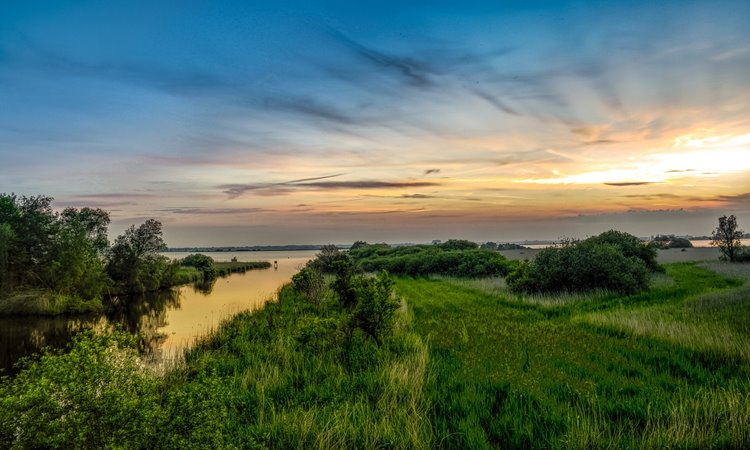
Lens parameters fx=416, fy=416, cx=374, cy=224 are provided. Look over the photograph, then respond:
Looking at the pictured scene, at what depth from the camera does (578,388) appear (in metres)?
7.48

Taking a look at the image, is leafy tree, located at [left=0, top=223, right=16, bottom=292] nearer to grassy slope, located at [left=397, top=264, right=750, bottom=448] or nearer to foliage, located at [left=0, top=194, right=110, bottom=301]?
foliage, located at [left=0, top=194, right=110, bottom=301]

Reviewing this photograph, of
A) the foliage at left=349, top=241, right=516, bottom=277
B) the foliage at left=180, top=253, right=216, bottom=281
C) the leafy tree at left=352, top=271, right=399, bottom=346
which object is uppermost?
the leafy tree at left=352, top=271, right=399, bottom=346

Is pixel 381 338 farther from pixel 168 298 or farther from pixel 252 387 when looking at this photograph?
pixel 168 298

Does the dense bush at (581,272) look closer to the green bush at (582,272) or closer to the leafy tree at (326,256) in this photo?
the green bush at (582,272)

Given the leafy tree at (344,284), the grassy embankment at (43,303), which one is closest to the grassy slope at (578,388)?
the leafy tree at (344,284)

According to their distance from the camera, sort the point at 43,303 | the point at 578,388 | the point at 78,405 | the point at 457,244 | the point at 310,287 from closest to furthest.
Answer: the point at 78,405
the point at 578,388
the point at 310,287
the point at 43,303
the point at 457,244

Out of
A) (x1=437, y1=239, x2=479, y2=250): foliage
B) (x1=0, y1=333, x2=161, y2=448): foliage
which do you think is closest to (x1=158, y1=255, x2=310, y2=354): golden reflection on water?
(x1=0, y1=333, x2=161, y2=448): foliage

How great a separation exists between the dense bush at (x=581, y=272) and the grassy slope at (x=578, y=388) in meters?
8.00

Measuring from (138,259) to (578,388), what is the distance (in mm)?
43222

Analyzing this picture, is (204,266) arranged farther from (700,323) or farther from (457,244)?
(700,323)

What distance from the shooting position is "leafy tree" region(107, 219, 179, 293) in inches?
1590

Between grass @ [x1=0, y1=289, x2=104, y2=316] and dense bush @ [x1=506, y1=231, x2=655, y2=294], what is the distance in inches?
1135

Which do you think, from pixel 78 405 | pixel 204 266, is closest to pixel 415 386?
pixel 78 405

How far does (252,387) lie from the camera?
828cm
